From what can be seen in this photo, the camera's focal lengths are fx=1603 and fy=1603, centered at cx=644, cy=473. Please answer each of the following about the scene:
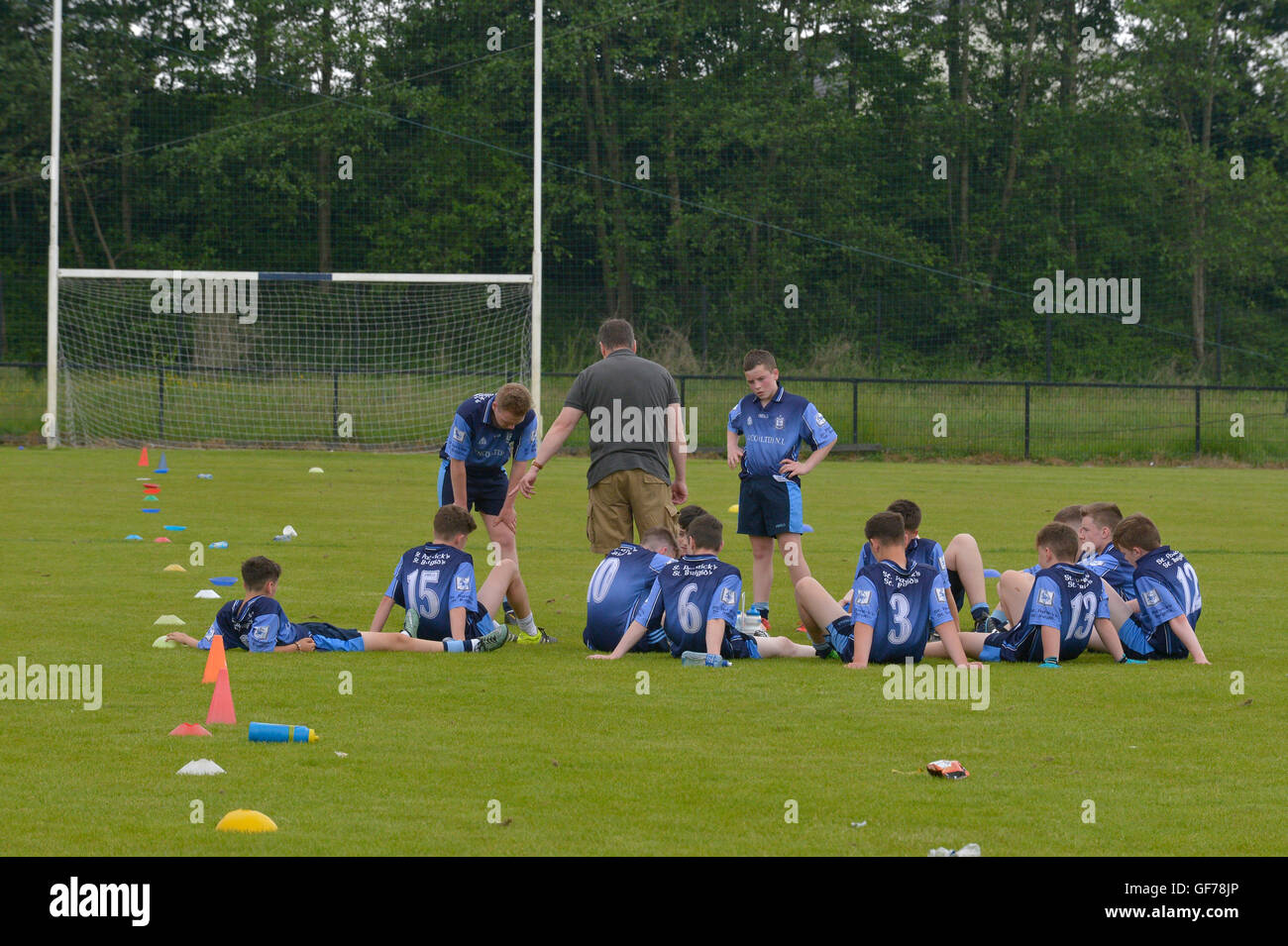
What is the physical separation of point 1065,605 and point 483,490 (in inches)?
164

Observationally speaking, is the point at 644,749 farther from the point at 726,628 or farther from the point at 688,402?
the point at 688,402

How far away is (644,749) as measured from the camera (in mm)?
6828

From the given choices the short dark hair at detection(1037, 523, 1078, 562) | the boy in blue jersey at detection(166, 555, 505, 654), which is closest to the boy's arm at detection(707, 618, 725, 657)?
the boy in blue jersey at detection(166, 555, 505, 654)

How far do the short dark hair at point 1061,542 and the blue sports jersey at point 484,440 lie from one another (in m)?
3.60

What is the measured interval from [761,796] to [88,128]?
124 feet

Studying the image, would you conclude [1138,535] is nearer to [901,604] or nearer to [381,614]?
[901,604]

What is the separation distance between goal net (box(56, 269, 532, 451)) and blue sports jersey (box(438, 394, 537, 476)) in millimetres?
18010

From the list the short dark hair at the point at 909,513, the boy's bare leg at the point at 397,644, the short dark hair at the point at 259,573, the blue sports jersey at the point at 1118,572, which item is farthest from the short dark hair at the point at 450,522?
the blue sports jersey at the point at 1118,572

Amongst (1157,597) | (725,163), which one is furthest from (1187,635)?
(725,163)

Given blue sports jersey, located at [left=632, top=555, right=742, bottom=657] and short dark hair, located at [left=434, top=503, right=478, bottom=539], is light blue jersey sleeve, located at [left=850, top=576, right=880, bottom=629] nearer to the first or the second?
blue sports jersey, located at [left=632, top=555, right=742, bottom=657]

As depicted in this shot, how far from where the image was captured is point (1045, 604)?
29.9 ft

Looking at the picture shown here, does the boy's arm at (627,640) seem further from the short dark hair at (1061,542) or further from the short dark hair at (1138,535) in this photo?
the short dark hair at (1138,535)

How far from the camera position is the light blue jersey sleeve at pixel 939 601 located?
8617 millimetres
